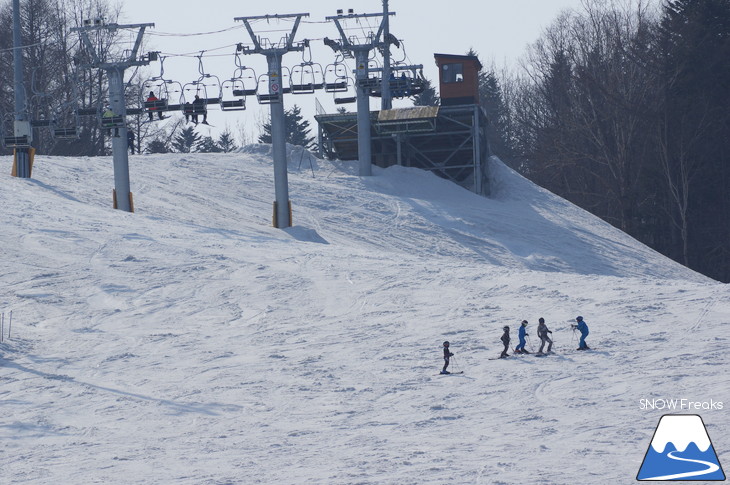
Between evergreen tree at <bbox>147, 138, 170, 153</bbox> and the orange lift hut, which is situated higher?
the orange lift hut

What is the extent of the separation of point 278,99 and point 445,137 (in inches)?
546

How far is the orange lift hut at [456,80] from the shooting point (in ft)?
145

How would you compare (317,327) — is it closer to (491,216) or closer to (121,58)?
(121,58)

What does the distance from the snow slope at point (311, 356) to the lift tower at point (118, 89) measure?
115cm

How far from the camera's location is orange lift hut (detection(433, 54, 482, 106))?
44.2 m

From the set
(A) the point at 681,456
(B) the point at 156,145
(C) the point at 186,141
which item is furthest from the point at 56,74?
(A) the point at 681,456

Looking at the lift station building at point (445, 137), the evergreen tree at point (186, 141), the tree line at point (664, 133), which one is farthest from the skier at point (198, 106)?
the evergreen tree at point (186, 141)

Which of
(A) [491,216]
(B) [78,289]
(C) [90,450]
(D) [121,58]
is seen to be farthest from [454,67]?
(C) [90,450]

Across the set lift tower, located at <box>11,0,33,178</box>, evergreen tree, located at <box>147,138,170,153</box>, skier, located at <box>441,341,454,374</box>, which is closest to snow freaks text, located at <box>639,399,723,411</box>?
skier, located at <box>441,341,454,374</box>

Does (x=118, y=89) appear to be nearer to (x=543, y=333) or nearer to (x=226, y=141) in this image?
(x=543, y=333)

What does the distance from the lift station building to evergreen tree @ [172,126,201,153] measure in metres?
33.0

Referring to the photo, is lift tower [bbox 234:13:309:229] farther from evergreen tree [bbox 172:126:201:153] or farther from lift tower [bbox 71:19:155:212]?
evergreen tree [bbox 172:126:201:153]

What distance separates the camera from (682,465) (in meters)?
11.2

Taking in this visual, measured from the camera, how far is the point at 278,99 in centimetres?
3120
